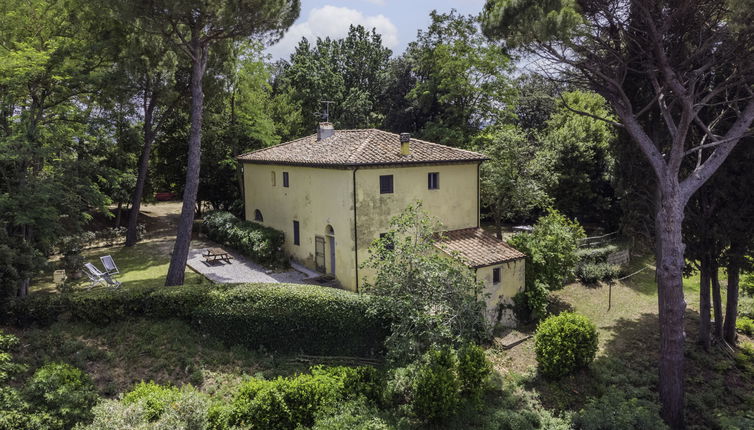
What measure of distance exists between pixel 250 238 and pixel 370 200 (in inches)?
289

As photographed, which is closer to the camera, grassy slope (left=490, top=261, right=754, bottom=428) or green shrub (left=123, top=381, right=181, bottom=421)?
green shrub (left=123, top=381, right=181, bottom=421)

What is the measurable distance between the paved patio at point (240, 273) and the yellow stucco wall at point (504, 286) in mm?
6916

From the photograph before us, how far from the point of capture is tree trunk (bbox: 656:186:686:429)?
12.7 metres

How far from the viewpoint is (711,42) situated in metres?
12.8

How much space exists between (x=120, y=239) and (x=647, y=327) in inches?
1044

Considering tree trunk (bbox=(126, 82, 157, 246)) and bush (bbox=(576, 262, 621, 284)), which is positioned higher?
tree trunk (bbox=(126, 82, 157, 246))

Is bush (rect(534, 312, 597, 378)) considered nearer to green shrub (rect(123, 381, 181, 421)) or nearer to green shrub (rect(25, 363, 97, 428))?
green shrub (rect(123, 381, 181, 421))

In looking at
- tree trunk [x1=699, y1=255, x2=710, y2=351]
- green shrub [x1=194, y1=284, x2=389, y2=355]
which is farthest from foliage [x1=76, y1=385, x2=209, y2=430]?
tree trunk [x1=699, y1=255, x2=710, y2=351]

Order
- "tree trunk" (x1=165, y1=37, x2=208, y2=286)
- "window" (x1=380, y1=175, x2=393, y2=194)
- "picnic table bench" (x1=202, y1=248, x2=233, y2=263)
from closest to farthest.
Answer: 1. "tree trunk" (x1=165, y1=37, x2=208, y2=286)
2. "window" (x1=380, y1=175, x2=393, y2=194)
3. "picnic table bench" (x1=202, y1=248, x2=233, y2=263)

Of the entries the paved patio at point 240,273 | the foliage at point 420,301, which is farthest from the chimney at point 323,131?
the foliage at point 420,301

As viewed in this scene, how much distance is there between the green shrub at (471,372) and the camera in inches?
484

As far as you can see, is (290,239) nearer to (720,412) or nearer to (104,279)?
(104,279)

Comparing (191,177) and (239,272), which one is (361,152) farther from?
(239,272)

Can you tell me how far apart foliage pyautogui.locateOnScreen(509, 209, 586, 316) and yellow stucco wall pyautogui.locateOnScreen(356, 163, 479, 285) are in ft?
8.56
